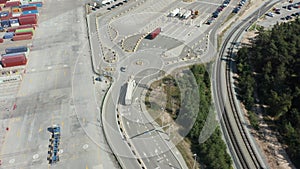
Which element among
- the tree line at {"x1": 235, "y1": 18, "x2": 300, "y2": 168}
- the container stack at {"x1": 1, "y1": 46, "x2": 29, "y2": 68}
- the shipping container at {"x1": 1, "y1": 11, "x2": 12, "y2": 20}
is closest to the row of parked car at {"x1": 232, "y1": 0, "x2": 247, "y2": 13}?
the tree line at {"x1": 235, "y1": 18, "x2": 300, "y2": 168}

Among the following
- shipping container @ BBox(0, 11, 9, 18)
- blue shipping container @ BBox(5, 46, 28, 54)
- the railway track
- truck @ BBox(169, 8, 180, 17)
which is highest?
shipping container @ BBox(0, 11, 9, 18)

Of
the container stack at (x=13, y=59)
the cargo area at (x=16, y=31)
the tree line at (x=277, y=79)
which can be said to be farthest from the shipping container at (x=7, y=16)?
the tree line at (x=277, y=79)

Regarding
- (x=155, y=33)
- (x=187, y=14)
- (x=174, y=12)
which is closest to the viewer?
(x=155, y=33)

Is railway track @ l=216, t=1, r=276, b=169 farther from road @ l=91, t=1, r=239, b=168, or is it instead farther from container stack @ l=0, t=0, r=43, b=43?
container stack @ l=0, t=0, r=43, b=43

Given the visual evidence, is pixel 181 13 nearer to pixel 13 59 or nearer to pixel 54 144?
pixel 13 59

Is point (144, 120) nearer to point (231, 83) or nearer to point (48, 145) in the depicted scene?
point (48, 145)

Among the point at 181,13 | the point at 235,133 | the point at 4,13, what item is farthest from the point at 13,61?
the point at 235,133

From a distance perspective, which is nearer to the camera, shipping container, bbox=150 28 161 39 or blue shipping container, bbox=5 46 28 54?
blue shipping container, bbox=5 46 28 54

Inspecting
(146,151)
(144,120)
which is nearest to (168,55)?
(144,120)

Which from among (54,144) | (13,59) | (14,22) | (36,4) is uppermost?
(36,4)

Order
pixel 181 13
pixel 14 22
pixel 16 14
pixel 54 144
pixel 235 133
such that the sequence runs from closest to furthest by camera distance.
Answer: pixel 54 144 → pixel 235 133 → pixel 14 22 → pixel 181 13 → pixel 16 14

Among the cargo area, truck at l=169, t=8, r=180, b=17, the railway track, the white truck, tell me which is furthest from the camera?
truck at l=169, t=8, r=180, b=17
